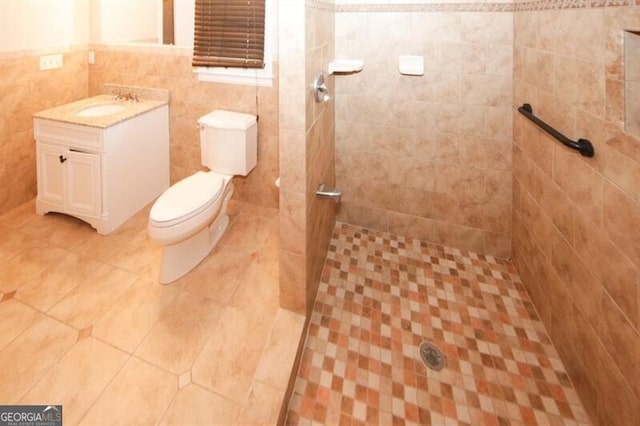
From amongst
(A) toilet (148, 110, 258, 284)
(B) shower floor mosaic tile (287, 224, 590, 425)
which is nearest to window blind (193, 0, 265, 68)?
(A) toilet (148, 110, 258, 284)

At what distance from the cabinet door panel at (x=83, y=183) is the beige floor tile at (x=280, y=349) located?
5.21ft

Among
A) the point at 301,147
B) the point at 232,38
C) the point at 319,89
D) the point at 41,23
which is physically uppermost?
the point at 41,23

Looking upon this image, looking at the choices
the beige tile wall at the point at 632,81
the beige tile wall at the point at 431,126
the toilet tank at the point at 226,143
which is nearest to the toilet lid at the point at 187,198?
the toilet tank at the point at 226,143

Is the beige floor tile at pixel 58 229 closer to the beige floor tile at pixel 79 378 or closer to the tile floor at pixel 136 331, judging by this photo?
the tile floor at pixel 136 331

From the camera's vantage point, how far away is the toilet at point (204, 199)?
1952 millimetres

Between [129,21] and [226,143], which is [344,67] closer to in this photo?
[226,143]

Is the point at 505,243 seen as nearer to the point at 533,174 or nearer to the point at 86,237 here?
the point at 533,174

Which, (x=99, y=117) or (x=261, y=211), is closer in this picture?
(x=99, y=117)

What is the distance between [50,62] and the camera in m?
2.73

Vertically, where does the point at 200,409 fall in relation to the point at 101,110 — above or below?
below

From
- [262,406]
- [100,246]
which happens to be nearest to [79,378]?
[262,406]

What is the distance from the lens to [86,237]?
249 centimetres

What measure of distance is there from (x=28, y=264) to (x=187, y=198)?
1.07 meters

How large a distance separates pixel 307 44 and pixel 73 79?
2451mm
